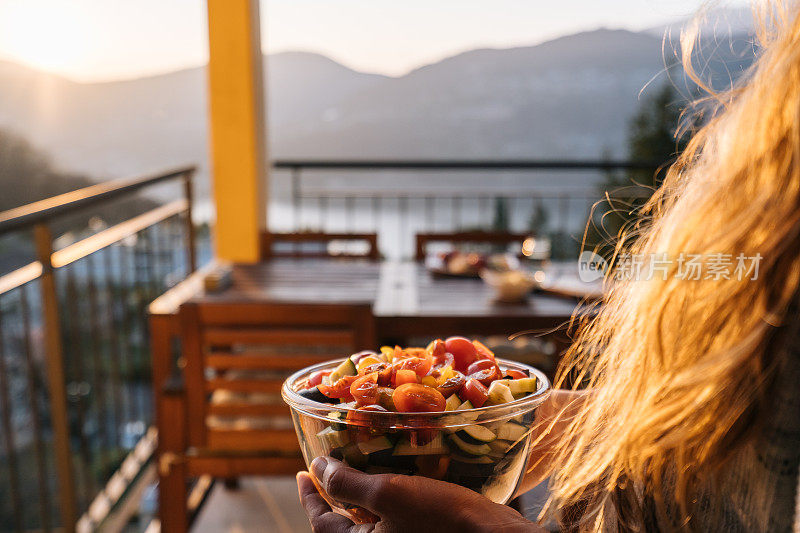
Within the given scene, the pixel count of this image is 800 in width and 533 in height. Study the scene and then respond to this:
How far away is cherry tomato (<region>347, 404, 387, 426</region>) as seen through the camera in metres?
0.59

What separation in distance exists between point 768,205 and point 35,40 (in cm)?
660

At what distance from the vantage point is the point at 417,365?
64 cm

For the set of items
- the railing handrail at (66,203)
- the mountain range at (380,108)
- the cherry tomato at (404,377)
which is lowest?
the cherry tomato at (404,377)

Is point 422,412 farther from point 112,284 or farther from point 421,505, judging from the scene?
point 112,284

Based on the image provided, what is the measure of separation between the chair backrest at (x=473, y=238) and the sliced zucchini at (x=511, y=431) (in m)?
2.26

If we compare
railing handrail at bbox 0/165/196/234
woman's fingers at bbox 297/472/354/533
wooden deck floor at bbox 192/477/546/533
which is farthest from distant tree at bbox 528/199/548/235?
woman's fingers at bbox 297/472/354/533

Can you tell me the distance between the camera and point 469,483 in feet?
2.01

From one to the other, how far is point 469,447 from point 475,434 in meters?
0.01

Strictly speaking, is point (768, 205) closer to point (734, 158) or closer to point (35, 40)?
point (734, 158)

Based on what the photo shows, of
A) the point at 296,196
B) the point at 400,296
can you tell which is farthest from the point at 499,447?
the point at 296,196

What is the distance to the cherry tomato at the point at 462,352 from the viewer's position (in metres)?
0.72

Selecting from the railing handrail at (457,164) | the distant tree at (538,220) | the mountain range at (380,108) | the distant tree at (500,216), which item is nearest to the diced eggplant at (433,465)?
the railing handrail at (457,164)

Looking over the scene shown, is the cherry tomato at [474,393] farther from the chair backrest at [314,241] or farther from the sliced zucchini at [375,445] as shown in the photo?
the chair backrest at [314,241]

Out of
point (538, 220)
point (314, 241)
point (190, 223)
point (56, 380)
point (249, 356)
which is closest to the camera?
point (249, 356)
